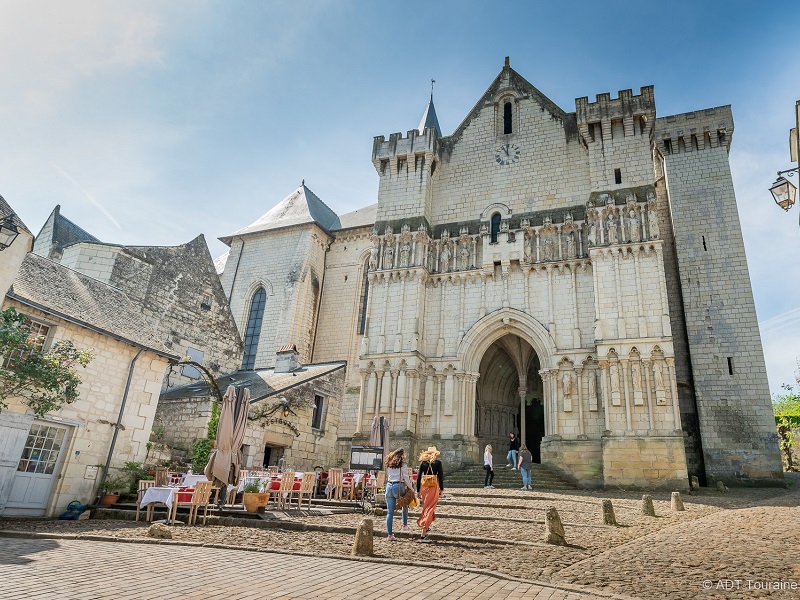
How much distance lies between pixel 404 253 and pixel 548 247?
17.3ft

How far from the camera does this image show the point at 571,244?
1872 centimetres

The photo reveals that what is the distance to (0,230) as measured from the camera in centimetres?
795

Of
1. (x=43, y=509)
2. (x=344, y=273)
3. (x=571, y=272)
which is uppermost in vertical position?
(x=344, y=273)

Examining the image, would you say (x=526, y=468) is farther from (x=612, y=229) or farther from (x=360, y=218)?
(x=360, y=218)

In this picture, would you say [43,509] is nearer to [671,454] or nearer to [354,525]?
[354,525]

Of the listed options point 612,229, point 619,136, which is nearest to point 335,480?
point 612,229

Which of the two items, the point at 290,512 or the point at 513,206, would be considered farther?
the point at 513,206

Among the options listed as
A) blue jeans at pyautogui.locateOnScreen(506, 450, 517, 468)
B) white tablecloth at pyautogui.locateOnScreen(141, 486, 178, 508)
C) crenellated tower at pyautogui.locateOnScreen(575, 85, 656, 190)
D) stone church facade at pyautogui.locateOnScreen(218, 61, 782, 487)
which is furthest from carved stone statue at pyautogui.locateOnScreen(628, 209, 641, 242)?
white tablecloth at pyautogui.locateOnScreen(141, 486, 178, 508)

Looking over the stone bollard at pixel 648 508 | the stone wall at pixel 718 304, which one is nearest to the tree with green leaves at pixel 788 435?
the stone wall at pixel 718 304

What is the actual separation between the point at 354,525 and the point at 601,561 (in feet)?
13.4

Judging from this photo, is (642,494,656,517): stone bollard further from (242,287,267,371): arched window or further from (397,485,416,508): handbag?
(242,287,267,371): arched window

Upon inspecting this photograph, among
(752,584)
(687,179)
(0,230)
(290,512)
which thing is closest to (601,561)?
(752,584)

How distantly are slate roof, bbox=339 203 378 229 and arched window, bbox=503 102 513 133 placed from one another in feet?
25.7

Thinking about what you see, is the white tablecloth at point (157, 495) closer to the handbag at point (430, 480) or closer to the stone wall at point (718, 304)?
the handbag at point (430, 480)
